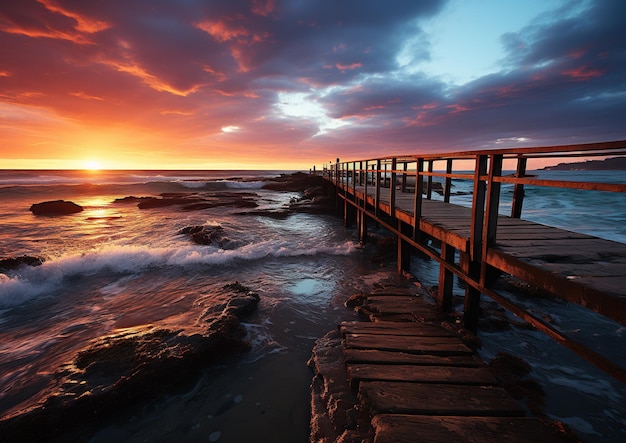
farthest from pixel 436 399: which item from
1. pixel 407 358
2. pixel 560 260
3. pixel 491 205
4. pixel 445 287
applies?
pixel 445 287

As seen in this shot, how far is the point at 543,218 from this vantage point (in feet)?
70.3

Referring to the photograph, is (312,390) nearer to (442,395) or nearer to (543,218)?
(442,395)

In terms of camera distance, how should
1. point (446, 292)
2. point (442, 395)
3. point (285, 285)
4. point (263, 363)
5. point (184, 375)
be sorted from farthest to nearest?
1. point (285, 285)
2. point (446, 292)
3. point (263, 363)
4. point (184, 375)
5. point (442, 395)

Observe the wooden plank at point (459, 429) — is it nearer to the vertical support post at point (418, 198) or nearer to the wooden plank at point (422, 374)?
the wooden plank at point (422, 374)

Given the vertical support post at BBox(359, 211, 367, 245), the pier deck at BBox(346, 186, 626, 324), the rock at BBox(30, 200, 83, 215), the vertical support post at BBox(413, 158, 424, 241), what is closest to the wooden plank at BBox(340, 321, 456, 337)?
the pier deck at BBox(346, 186, 626, 324)

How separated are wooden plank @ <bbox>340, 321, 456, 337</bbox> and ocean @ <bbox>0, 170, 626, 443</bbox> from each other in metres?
0.93

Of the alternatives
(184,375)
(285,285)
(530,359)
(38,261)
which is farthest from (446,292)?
(38,261)

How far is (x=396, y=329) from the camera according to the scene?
450 cm

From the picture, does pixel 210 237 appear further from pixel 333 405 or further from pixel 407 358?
pixel 407 358

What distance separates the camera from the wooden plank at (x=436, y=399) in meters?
2.84

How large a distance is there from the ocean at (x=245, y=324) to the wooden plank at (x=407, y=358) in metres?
0.89

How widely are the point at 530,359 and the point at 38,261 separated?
1287 centimetres

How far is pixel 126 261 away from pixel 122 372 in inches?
268

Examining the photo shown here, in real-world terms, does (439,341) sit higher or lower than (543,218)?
higher
